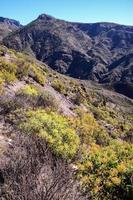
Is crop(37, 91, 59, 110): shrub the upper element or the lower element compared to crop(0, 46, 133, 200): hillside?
lower

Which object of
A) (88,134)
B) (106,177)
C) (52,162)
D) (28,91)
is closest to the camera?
(106,177)

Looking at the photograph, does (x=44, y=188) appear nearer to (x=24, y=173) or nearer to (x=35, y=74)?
(x=24, y=173)

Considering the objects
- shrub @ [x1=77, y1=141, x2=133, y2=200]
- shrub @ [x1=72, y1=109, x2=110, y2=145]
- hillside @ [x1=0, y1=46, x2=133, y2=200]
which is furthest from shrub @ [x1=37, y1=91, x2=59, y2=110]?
shrub @ [x1=77, y1=141, x2=133, y2=200]

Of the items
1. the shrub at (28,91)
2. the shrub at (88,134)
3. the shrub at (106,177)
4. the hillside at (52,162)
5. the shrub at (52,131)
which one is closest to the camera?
the hillside at (52,162)

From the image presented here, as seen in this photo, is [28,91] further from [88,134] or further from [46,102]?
[88,134]

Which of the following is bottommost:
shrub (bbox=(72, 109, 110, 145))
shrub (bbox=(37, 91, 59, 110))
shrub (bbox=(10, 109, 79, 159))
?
shrub (bbox=(72, 109, 110, 145))

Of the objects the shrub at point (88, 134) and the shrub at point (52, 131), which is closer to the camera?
the shrub at point (52, 131)

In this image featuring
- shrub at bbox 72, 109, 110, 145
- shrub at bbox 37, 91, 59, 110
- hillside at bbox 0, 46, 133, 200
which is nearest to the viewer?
hillside at bbox 0, 46, 133, 200

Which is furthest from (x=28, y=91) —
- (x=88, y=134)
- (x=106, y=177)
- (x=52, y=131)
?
(x=106, y=177)

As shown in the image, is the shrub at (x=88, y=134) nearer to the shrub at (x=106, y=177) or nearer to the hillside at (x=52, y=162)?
the hillside at (x=52, y=162)

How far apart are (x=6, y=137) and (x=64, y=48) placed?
17994 cm

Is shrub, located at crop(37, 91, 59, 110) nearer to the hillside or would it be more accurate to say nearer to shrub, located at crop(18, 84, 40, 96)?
shrub, located at crop(18, 84, 40, 96)

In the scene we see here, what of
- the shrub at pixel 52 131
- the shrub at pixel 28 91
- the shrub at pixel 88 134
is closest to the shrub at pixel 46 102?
the shrub at pixel 28 91

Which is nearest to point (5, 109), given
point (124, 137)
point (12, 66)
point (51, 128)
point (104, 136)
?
point (51, 128)
